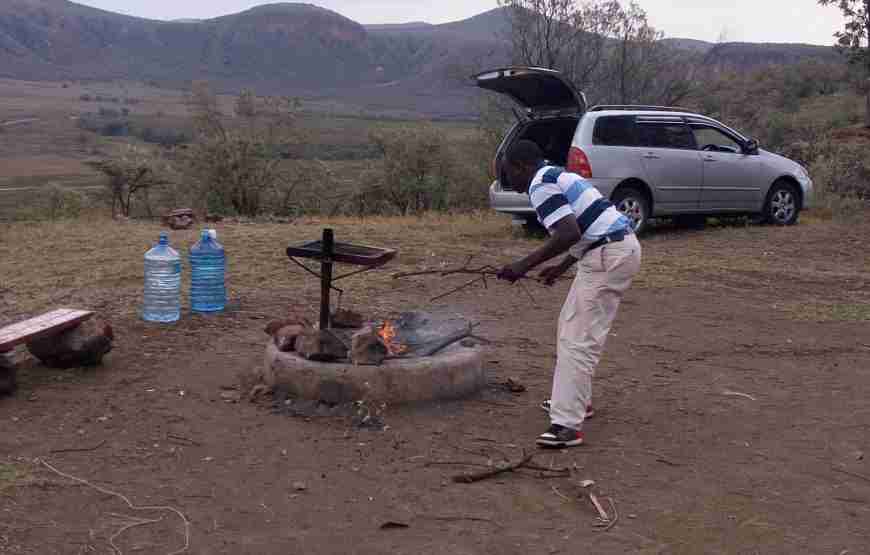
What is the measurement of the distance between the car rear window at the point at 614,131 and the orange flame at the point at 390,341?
6.62 meters

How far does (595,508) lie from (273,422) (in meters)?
1.94

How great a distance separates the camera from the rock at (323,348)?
5.59 metres

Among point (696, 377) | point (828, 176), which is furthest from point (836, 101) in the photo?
point (696, 377)

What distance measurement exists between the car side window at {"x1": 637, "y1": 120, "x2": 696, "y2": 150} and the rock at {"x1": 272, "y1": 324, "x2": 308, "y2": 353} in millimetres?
7568

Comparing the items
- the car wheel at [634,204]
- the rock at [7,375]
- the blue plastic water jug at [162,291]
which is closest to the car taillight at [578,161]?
the car wheel at [634,204]

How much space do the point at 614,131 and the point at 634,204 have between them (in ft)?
3.26

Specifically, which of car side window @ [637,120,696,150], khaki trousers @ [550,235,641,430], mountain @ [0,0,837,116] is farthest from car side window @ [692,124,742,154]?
mountain @ [0,0,837,116]

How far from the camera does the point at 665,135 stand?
12633 millimetres

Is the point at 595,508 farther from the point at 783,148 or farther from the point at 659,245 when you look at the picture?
the point at 783,148

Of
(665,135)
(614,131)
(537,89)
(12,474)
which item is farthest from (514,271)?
(665,135)

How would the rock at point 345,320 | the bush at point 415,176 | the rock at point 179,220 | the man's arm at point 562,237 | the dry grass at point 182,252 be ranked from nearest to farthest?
the man's arm at point 562,237 < the rock at point 345,320 < the dry grass at point 182,252 < the rock at point 179,220 < the bush at point 415,176

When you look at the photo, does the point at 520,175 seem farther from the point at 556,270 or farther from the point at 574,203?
the point at 556,270

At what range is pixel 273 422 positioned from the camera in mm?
5344

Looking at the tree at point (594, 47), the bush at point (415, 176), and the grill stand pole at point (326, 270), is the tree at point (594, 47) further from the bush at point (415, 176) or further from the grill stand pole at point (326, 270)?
the grill stand pole at point (326, 270)
